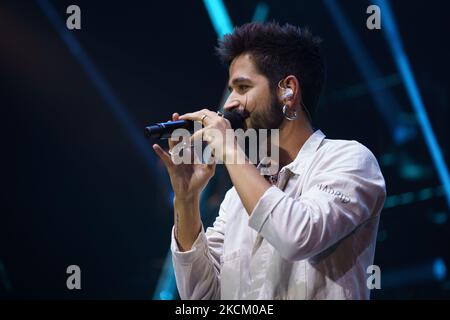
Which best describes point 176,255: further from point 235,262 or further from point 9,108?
point 9,108

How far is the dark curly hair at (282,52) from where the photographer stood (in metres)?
1.69

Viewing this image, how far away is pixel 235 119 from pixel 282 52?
301 millimetres

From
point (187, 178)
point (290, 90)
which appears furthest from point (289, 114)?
point (187, 178)

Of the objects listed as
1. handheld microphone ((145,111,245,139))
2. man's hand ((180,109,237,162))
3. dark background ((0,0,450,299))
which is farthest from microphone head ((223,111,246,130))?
dark background ((0,0,450,299))

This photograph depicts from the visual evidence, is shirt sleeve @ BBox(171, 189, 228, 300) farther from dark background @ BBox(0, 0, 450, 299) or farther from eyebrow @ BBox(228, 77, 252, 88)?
dark background @ BBox(0, 0, 450, 299)

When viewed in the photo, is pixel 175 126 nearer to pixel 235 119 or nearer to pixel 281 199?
pixel 235 119

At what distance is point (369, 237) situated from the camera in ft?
4.76

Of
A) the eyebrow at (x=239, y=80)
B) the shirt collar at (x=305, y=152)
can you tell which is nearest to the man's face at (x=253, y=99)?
the eyebrow at (x=239, y=80)

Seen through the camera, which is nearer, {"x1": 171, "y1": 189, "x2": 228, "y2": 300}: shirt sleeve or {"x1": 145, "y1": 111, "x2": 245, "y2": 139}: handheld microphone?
{"x1": 145, "y1": 111, "x2": 245, "y2": 139}: handheld microphone

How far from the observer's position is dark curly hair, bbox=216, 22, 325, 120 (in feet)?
5.53

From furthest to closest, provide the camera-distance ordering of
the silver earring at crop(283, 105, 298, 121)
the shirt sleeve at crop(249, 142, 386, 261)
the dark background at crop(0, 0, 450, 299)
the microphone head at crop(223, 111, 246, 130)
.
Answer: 1. the dark background at crop(0, 0, 450, 299)
2. the silver earring at crop(283, 105, 298, 121)
3. the microphone head at crop(223, 111, 246, 130)
4. the shirt sleeve at crop(249, 142, 386, 261)

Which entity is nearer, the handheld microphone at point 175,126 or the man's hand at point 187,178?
the handheld microphone at point 175,126

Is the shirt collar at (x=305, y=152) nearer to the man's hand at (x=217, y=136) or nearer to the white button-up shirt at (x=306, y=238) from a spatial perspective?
the white button-up shirt at (x=306, y=238)

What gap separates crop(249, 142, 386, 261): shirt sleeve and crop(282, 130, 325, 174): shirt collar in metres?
0.09
